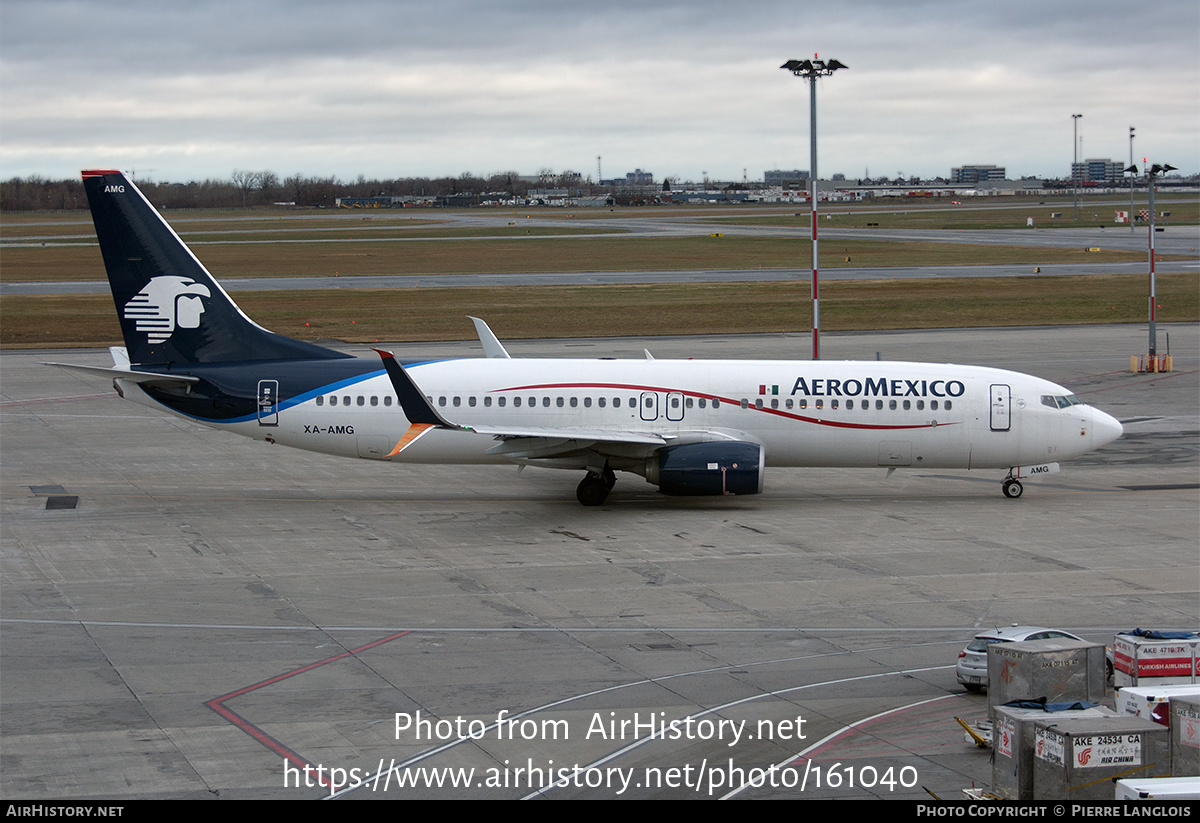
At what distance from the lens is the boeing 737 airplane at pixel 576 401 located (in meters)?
33.7

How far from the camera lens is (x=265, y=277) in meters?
106

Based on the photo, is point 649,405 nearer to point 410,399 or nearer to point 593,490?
point 593,490

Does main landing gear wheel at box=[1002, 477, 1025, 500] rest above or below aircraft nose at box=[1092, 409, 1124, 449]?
below

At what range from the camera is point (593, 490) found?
33.3 m

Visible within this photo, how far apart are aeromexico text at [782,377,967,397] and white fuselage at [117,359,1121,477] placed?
0.09 feet

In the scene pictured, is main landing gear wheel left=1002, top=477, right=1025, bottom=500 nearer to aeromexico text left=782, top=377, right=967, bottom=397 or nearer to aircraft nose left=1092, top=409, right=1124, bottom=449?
aircraft nose left=1092, top=409, right=1124, bottom=449

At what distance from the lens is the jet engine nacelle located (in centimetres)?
3203

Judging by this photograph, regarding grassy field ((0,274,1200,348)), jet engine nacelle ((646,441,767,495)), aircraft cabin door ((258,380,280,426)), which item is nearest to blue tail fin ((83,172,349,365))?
aircraft cabin door ((258,380,280,426))

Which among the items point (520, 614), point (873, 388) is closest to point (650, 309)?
point (873, 388)

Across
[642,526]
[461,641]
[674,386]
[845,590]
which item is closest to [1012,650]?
[845,590]

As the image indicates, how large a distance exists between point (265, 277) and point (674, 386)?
79.2m

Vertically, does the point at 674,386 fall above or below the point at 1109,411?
above

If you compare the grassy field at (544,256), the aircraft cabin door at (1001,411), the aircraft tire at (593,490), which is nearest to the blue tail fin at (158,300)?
the aircraft tire at (593,490)
